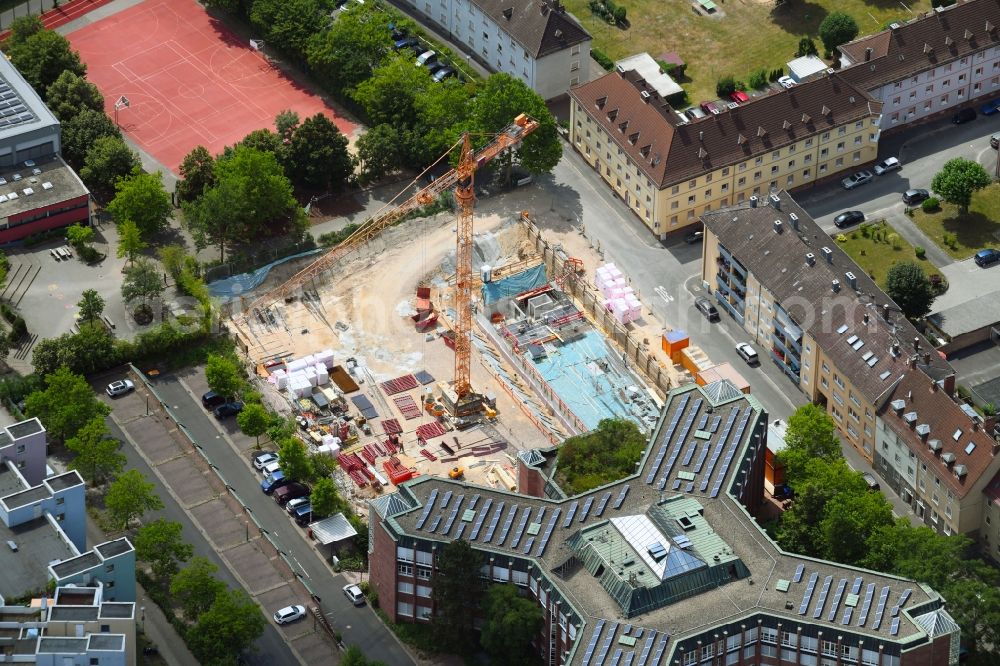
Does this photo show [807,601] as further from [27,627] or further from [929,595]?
[27,627]

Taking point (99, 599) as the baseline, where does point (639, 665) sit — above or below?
above

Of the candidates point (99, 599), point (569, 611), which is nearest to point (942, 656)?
point (569, 611)

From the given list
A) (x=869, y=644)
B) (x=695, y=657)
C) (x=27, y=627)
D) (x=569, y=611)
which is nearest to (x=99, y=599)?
(x=27, y=627)

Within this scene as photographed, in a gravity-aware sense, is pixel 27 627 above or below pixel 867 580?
below

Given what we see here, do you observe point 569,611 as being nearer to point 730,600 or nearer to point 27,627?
point 730,600

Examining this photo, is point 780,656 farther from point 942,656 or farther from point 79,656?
point 79,656

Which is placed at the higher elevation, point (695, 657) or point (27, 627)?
point (695, 657)

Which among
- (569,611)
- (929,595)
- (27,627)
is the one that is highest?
(929,595)
